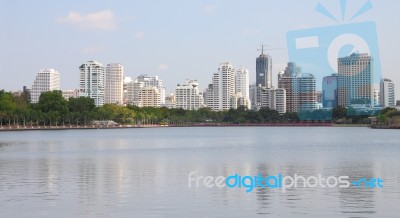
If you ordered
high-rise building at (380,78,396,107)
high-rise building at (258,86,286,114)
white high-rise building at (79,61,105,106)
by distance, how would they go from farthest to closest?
white high-rise building at (79,61,105,106) → high-rise building at (258,86,286,114) → high-rise building at (380,78,396,107)

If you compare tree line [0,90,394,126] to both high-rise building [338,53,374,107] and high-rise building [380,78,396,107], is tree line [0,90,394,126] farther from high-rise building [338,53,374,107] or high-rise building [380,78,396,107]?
high-rise building [380,78,396,107]

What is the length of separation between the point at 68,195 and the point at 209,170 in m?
7.48

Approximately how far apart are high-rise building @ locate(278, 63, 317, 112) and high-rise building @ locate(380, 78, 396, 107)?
17026mm

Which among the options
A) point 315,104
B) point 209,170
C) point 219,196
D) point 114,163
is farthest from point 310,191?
point 315,104

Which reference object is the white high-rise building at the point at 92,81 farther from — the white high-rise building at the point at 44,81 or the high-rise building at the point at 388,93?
the high-rise building at the point at 388,93

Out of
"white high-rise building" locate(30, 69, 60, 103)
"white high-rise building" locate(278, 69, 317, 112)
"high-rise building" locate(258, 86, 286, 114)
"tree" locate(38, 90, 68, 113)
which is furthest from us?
"white high-rise building" locate(30, 69, 60, 103)

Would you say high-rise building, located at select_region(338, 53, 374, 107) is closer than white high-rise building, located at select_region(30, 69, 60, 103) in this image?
Yes

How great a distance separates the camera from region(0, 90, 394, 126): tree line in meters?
Answer: 92.7

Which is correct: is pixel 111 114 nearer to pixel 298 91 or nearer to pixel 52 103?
pixel 52 103

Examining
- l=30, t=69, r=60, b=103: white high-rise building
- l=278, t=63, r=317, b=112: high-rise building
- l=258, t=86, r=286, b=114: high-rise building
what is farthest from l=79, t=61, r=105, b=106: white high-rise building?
l=278, t=63, r=317, b=112: high-rise building

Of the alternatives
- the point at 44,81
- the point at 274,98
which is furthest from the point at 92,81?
the point at 274,98

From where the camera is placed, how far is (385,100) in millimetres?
137000

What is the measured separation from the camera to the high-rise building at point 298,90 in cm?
9924

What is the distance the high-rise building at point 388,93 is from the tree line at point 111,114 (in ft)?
62.1
